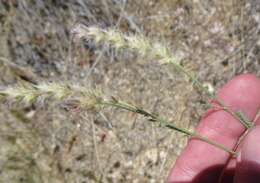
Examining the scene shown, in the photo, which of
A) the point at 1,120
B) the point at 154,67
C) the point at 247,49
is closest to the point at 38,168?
the point at 1,120

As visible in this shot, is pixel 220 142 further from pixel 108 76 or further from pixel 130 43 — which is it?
pixel 108 76

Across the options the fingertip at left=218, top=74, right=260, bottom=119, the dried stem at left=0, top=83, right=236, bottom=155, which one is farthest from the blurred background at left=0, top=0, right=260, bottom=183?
the dried stem at left=0, top=83, right=236, bottom=155

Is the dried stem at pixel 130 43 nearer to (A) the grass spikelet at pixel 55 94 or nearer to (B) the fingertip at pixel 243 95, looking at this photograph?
(A) the grass spikelet at pixel 55 94

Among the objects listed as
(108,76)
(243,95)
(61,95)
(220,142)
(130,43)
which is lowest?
(108,76)

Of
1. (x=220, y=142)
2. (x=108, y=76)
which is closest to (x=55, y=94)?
(x=220, y=142)

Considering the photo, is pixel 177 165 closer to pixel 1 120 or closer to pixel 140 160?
pixel 140 160

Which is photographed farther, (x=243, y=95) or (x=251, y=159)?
(x=243, y=95)
